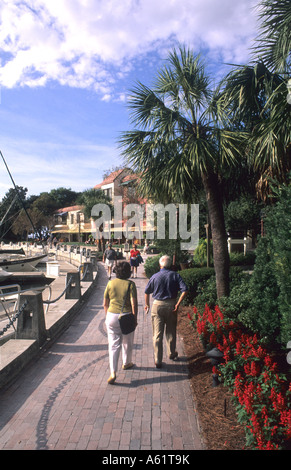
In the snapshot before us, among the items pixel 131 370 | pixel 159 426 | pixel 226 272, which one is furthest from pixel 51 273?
pixel 159 426

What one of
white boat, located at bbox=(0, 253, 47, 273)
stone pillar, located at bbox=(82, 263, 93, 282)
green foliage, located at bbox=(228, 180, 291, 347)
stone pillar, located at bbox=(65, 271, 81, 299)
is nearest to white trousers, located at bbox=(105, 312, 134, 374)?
green foliage, located at bbox=(228, 180, 291, 347)

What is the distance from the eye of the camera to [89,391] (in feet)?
A: 14.5

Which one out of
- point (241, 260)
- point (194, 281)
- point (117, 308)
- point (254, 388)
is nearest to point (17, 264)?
point (241, 260)

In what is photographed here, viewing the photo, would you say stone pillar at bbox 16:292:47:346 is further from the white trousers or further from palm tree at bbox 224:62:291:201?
palm tree at bbox 224:62:291:201

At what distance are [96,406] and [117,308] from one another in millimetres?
1253

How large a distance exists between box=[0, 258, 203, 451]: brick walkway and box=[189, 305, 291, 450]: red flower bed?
53 centimetres

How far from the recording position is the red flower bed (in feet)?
9.95

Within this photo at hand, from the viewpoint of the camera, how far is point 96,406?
4.02 m

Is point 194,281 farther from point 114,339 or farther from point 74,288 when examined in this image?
point 114,339

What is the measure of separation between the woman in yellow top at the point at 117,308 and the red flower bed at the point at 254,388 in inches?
50.0

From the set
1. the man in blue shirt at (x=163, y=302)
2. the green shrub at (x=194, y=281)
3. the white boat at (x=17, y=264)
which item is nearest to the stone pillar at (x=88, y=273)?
the green shrub at (x=194, y=281)

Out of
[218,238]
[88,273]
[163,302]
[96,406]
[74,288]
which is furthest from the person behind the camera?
[88,273]

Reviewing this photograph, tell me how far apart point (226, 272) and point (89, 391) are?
13.7ft

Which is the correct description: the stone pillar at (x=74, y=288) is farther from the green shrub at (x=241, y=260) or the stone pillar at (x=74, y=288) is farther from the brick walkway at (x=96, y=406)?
the green shrub at (x=241, y=260)
